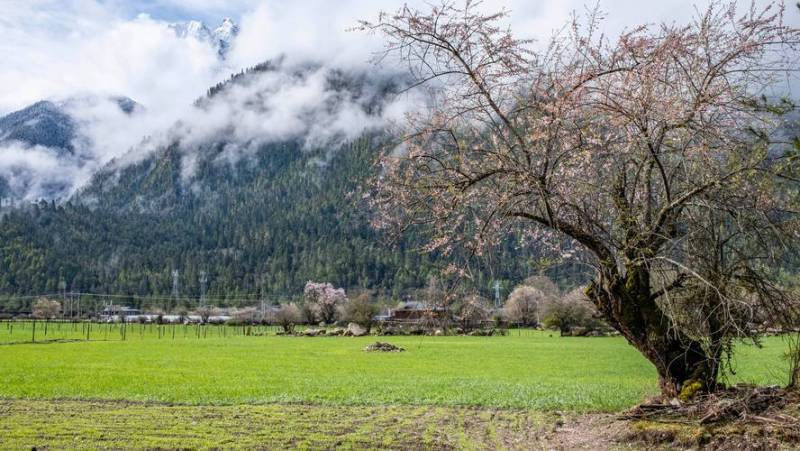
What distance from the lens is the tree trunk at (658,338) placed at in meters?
11.7

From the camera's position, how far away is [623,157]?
11008 millimetres

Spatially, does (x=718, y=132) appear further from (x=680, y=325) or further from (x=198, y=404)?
(x=198, y=404)

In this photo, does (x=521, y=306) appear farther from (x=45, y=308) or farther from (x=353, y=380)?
(x=45, y=308)

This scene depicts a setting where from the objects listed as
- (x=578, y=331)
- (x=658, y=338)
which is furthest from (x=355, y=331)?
(x=658, y=338)

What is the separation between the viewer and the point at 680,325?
455 inches

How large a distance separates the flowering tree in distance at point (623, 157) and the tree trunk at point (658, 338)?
6 cm

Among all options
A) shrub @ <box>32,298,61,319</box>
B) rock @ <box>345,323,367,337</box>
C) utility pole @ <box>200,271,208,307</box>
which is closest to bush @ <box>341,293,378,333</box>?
rock @ <box>345,323,367,337</box>

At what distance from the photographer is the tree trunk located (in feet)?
38.5

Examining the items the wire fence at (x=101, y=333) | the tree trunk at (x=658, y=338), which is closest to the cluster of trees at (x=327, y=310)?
the wire fence at (x=101, y=333)

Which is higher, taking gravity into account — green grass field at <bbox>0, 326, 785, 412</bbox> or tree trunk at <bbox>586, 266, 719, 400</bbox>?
tree trunk at <bbox>586, 266, 719, 400</bbox>

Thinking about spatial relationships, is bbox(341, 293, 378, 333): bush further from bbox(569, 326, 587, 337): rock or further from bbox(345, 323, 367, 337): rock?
bbox(569, 326, 587, 337): rock

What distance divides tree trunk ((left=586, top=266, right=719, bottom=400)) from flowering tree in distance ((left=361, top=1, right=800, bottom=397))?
6 centimetres

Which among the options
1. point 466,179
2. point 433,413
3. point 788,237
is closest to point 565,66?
point 466,179

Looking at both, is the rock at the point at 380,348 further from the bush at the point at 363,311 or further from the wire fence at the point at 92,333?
the bush at the point at 363,311
